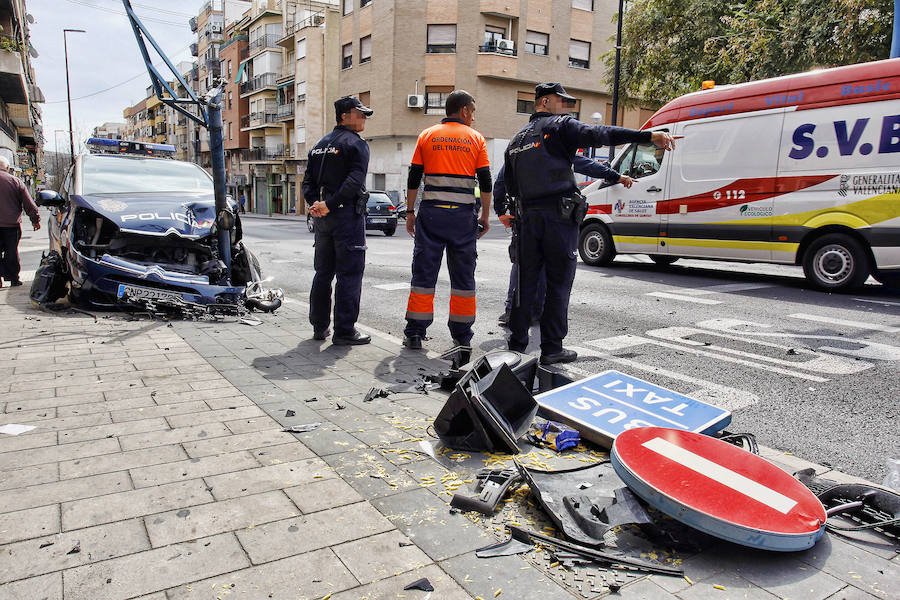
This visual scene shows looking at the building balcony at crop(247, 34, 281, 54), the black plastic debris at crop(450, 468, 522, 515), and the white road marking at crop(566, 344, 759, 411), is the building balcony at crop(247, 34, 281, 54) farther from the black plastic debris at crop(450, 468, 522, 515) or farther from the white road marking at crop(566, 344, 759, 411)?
the black plastic debris at crop(450, 468, 522, 515)

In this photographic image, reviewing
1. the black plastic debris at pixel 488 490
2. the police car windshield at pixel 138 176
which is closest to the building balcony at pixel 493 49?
the police car windshield at pixel 138 176

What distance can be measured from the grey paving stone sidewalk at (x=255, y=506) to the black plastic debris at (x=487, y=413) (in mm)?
151

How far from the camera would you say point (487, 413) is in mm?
3021

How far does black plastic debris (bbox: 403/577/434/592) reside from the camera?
2000 millimetres

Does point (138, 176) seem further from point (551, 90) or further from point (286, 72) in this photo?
point (286, 72)

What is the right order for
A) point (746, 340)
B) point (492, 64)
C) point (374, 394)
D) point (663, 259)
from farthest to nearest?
point (492, 64) → point (663, 259) → point (746, 340) → point (374, 394)

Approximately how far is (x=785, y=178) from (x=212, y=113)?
25.3 feet

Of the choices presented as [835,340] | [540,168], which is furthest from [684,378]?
[835,340]

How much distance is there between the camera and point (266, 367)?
459 centimetres

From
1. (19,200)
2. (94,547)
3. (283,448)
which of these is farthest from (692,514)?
(19,200)

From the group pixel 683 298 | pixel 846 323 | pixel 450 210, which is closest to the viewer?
pixel 450 210

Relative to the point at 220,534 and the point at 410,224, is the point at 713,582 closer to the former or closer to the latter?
the point at 220,534

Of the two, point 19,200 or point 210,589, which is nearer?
point 210,589

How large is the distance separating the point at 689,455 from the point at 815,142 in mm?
7895
